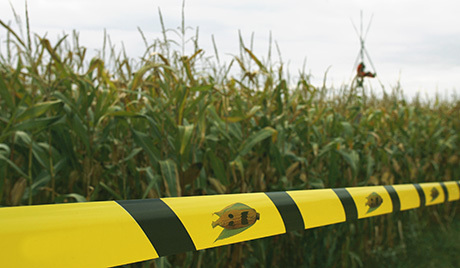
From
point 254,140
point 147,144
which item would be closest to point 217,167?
point 254,140

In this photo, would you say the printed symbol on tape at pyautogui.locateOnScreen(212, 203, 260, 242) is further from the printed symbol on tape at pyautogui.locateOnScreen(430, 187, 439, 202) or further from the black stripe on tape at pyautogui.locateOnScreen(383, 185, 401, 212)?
the printed symbol on tape at pyautogui.locateOnScreen(430, 187, 439, 202)

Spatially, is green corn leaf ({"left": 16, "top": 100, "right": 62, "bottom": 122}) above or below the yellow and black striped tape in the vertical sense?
above

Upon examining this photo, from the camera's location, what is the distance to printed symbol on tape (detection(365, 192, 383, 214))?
1.75 metres

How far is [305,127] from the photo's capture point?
2.59m

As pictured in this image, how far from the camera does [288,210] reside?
134cm

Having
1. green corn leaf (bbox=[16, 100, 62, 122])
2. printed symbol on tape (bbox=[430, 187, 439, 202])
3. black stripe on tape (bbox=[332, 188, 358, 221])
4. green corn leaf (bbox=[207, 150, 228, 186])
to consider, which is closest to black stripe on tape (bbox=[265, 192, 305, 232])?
black stripe on tape (bbox=[332, 188, 358, 221])

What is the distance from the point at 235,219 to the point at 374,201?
0.85 metres

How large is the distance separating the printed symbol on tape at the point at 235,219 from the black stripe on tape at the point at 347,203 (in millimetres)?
481

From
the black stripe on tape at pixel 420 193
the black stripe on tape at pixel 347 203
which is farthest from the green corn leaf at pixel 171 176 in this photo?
the black stripe on tape at pixel 420 193

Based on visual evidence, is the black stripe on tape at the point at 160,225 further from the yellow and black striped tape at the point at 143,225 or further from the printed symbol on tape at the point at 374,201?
the printed symbol on tape at the point at 374,201

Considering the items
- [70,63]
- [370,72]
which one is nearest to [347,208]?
[70,63]

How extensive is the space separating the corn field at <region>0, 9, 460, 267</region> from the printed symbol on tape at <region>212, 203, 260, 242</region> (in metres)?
0.51

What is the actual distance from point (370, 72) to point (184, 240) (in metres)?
3.32

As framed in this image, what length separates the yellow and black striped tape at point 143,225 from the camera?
80 cm
